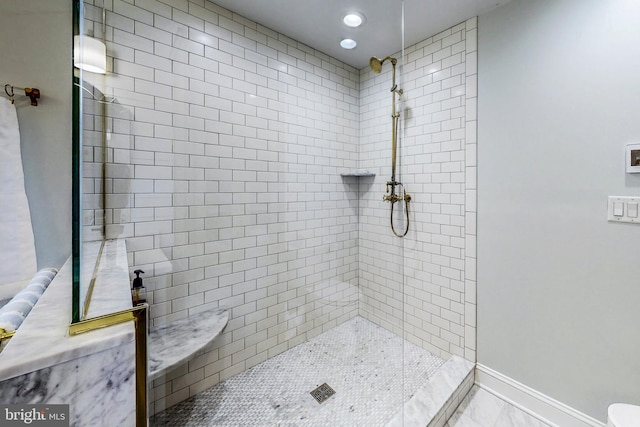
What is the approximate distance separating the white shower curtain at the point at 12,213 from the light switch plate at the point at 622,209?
112 inches

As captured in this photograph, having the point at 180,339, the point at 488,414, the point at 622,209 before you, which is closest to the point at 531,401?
the point at 488,414

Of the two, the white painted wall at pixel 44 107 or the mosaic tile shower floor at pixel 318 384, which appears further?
the mosaic tile shower floor at pixel 318 384

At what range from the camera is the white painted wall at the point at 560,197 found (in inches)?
50.1

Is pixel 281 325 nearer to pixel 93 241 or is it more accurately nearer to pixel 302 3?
pixel 93 241

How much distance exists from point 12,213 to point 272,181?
4.30 feet

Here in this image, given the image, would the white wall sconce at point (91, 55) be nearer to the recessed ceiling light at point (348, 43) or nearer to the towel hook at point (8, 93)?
the towel hook at point (8, 93)

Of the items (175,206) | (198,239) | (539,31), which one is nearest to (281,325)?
(198,239)

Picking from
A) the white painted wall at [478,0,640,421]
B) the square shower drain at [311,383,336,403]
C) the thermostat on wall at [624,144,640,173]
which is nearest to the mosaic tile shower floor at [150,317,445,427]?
the square shower drain at [311,383,336,403]

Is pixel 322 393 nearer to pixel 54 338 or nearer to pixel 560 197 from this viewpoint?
pixel 54 338

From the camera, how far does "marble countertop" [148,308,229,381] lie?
1.33 meters

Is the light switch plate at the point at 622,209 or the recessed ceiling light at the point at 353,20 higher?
the recessed ceiling light at the point at 353,20

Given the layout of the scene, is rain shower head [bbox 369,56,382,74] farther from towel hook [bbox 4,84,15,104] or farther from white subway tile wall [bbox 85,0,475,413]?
towel hook [bbox 4,84,15,104]

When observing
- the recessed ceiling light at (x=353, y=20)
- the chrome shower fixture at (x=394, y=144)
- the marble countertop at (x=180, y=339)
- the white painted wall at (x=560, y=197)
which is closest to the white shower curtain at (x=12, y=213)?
the marble countertop at (x=180, y=339)

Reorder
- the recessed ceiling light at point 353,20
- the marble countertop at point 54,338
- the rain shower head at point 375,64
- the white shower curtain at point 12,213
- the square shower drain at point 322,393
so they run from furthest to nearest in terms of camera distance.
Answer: the rain shower head at point 375,64 < the recessed ceiling light at point 353,20 < the square shower drain at point 322,393 < the white shower curtain at point 12,213 < the marble countertop at point 54,338
